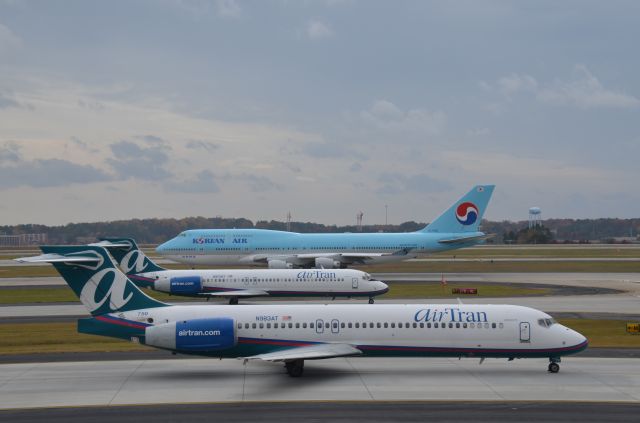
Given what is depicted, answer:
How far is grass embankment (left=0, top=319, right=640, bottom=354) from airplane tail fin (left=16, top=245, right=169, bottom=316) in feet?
22.1

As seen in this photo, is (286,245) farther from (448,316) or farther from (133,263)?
(448,316)

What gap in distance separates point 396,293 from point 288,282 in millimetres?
11217

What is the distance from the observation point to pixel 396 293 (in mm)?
59500

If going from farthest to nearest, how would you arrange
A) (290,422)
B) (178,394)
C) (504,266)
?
(504,266), (178,394), (290,422)

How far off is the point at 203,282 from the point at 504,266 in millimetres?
51923

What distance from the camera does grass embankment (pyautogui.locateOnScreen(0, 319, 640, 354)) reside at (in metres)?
34.9

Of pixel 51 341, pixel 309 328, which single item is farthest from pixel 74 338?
pixel 309 328

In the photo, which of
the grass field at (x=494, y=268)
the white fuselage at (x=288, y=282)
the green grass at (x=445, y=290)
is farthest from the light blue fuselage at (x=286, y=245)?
the white fuselage at (x=288, y=282)

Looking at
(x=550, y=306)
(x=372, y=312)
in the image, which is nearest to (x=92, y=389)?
(x=372, y=312)

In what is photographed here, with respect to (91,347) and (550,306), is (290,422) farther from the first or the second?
(550,306)

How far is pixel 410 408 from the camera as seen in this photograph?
75.7 ft

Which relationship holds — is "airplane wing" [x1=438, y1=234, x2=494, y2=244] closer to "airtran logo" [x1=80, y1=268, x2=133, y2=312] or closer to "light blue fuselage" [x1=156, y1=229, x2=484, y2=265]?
"light blue fuselage" [x1=156, y1=229, x2=484, y2=265]

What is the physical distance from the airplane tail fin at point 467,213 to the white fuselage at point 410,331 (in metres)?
49.2

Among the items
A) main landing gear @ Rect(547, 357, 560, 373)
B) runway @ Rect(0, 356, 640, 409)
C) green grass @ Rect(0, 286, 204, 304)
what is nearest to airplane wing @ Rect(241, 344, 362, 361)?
runway @ Rect(0, 356, 640, 409)
